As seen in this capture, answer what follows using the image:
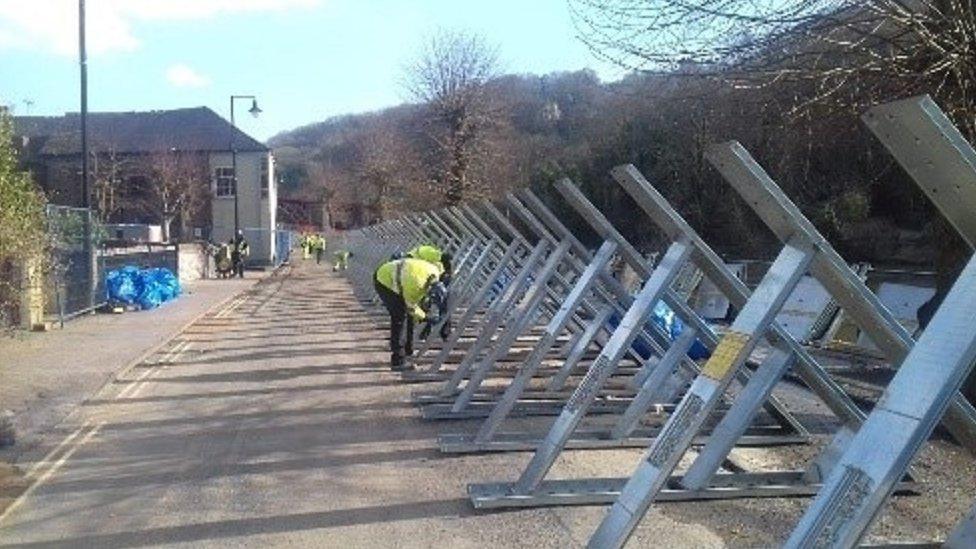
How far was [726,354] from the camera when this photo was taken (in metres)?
4.23

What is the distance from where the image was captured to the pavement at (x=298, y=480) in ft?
18.6

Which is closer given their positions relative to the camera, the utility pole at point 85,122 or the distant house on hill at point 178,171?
the utility pole at point 85,122

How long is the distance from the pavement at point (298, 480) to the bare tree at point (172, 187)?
53.6 metres

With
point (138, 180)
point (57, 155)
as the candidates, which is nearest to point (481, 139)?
point (138, 180)

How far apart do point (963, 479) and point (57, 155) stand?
2626 inches

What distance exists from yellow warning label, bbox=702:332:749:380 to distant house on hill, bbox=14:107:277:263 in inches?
2319

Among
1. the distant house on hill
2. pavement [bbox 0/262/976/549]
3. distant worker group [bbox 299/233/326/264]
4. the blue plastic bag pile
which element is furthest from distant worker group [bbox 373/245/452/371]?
the distant house on hill

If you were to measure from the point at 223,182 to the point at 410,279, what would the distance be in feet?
189

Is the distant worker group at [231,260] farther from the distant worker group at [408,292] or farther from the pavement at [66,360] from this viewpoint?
the distant worker group at [408,292]

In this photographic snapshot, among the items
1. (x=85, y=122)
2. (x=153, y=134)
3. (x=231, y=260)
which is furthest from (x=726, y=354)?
(x=153, y=134)

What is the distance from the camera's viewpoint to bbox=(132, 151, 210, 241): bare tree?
63062 millimetres

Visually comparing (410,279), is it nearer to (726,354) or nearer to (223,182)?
(726,354)

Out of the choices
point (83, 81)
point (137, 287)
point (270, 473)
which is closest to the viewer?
point (270, 473)

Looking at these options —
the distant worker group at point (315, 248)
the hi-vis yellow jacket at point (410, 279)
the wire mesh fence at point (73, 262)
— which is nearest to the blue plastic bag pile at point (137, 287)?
the wire mesh fence at point (73, 262)
